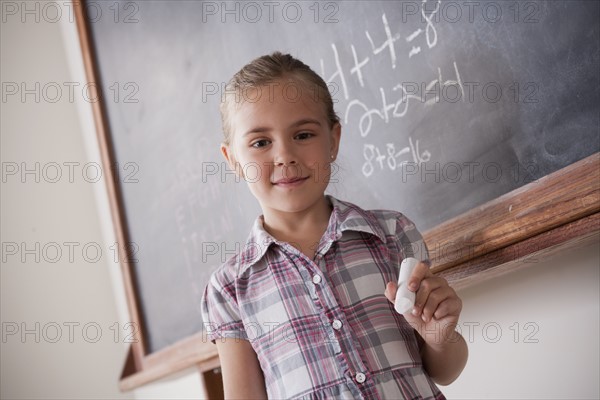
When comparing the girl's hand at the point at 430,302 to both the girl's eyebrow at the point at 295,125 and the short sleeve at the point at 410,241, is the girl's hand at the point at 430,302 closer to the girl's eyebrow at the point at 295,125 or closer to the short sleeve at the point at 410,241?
the short sleeve at the point at 410,241

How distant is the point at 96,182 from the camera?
6.78ft

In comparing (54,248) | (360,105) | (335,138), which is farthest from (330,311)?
(54,248)

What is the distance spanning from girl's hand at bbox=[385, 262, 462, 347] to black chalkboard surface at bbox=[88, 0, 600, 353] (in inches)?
7.6

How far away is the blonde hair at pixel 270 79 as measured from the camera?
2.90ft

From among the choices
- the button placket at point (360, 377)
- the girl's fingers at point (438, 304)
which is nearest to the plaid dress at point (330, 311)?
the button placket at point (360, 377)

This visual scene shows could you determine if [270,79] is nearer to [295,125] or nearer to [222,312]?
[295,125]

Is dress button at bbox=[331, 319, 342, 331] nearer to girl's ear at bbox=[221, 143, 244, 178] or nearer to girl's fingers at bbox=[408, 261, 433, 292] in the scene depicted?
girl's fingers at bbox=[408, 261, 433, 292]

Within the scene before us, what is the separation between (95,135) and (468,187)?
4.54ft

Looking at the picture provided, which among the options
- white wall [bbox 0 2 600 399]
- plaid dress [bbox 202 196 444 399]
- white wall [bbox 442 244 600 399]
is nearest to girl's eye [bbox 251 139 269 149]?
plaid dress [bbox 202 196 444 399]

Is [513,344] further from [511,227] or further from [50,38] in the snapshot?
[50,38]

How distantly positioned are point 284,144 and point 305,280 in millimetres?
174

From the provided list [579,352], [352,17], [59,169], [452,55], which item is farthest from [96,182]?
[579,352]

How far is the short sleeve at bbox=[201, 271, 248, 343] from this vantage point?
34.6 inches

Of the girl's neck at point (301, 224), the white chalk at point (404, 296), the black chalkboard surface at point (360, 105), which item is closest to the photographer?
the white chalk at point (404, 296)
